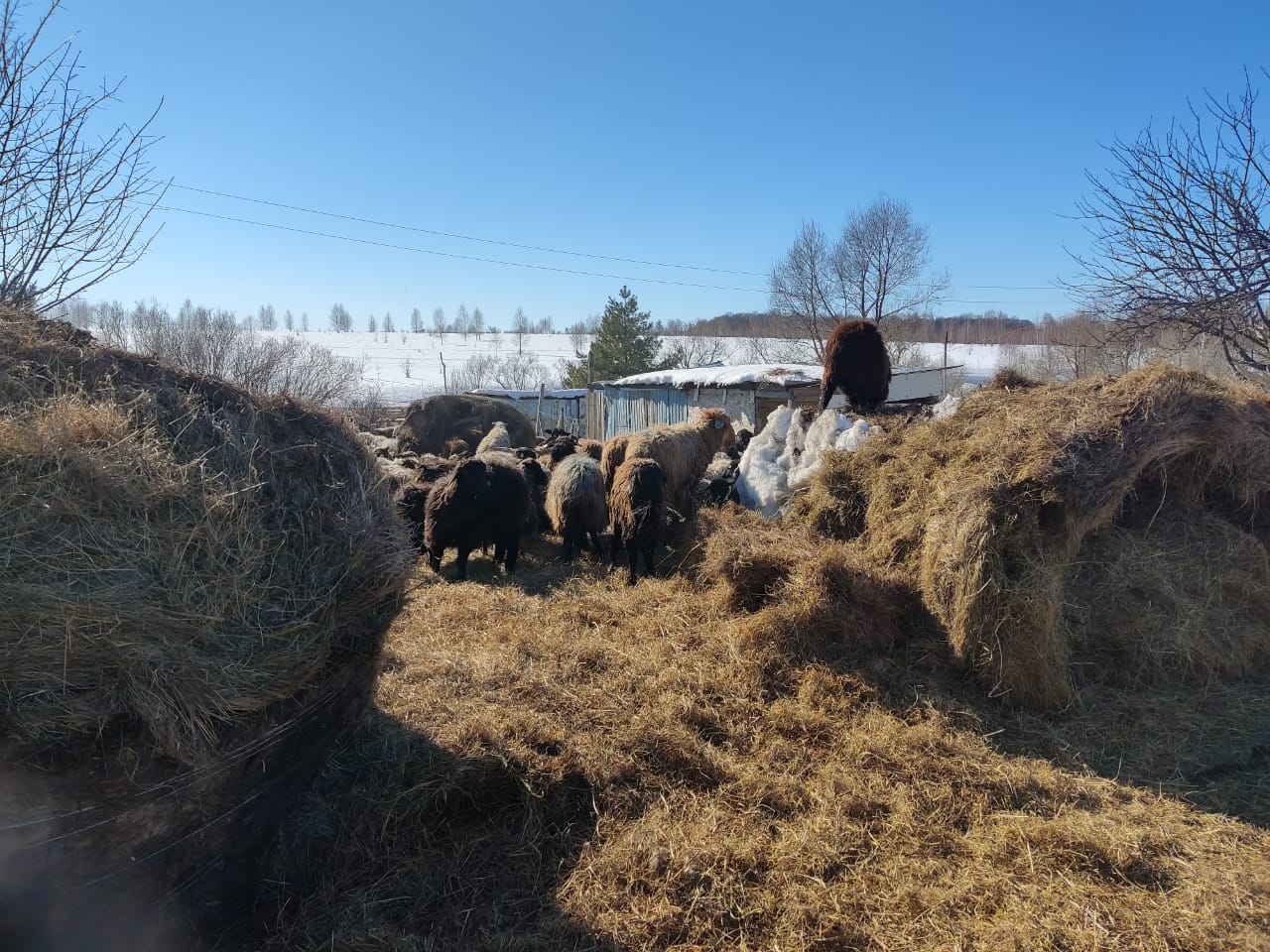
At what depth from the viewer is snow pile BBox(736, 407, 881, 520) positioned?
877 centimetres

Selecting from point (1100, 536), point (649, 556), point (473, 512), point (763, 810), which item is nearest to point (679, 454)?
point (649, 556)

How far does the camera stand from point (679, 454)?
11.1 metres

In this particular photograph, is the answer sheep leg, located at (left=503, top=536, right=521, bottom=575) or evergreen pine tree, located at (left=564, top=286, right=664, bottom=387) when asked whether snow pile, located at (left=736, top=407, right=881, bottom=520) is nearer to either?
sheep leg, located at (left=503, top=536, right=521, bottom=575)

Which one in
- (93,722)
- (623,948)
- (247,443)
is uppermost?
(247,443)

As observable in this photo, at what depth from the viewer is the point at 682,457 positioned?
11.2 meters

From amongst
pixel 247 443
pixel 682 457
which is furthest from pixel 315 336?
pixel 247 443

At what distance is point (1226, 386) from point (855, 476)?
3.19m

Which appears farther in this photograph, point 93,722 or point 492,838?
point 492,838

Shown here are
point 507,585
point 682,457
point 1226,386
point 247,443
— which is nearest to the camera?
point 247,443

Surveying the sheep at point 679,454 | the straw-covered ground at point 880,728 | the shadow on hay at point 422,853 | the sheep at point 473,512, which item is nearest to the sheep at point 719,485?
the sheep at point 679,454

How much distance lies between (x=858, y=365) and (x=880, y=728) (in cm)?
754

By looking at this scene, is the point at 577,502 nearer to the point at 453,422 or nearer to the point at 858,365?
the point at 858,365

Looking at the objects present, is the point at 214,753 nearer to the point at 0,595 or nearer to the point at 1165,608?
the point at 0,595

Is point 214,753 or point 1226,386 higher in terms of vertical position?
point 1226,386
